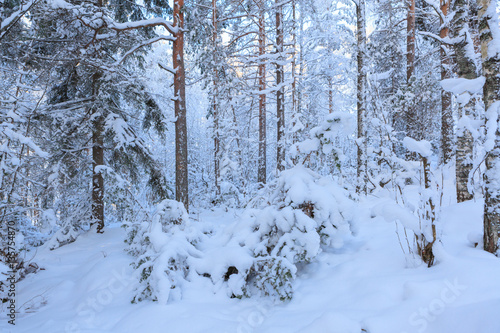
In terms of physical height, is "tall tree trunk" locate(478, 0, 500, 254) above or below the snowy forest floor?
above

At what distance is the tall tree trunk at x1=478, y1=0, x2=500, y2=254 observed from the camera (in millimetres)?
2754

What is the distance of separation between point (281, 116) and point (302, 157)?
6.21m

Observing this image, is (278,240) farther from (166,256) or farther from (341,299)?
(166,256)

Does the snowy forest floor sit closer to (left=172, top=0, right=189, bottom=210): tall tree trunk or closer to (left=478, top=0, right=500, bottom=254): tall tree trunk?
(left=478, top=0, right=500, bottom=254): tall tree trunk

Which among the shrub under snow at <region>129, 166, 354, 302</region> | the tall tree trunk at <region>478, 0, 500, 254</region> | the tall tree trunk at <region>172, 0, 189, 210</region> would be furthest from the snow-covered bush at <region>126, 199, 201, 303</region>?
the tall tree trunk at <region>478, 0, 500, 254</region>

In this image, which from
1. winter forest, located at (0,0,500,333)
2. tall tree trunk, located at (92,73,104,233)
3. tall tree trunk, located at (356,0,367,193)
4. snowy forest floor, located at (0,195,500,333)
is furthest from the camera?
tall tree trunk, located at (92,73,104,233)

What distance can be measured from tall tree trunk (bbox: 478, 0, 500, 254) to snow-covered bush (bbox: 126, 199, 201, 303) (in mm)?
3654

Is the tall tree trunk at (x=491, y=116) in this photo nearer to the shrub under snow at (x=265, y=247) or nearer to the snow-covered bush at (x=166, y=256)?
the shrub under snow at (x=265, y=247)

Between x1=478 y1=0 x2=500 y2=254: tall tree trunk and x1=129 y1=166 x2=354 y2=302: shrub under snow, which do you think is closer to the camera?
x1=478 y1=0 x2=500 y2=254: tall tree trunk

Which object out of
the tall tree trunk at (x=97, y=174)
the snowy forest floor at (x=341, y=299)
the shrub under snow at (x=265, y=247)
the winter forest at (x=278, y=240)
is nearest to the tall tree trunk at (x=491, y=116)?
the winter forest at (x=278, y=240)

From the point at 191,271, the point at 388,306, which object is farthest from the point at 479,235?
the point at 191,271

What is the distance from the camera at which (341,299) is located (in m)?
2.93

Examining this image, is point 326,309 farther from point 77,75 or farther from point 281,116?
point 77,75

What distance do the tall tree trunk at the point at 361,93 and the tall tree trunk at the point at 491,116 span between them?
419 cm
